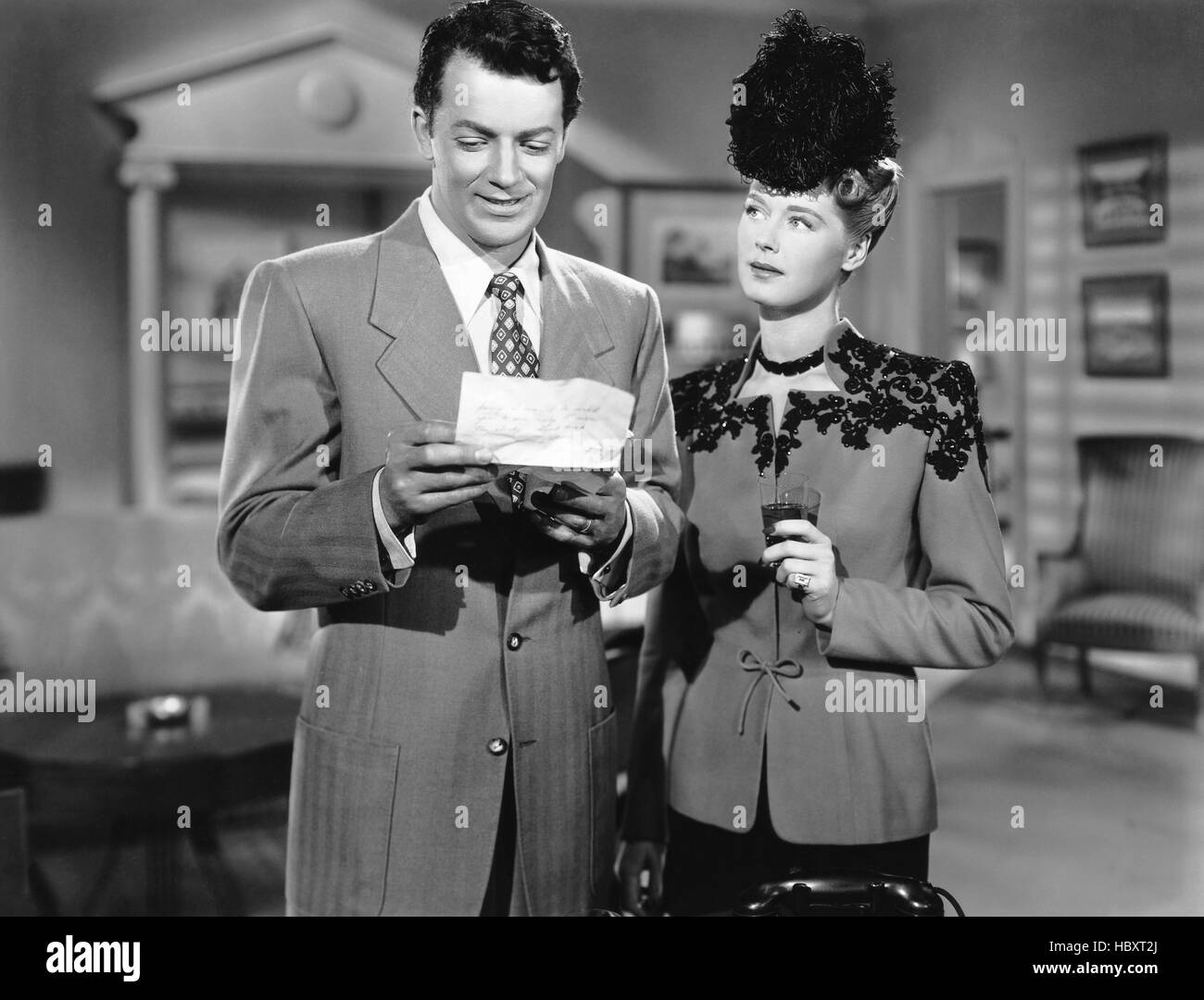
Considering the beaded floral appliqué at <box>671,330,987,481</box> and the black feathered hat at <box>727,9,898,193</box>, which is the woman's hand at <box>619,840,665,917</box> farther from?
the black feathered hat at <box>727,9,898,193</box>

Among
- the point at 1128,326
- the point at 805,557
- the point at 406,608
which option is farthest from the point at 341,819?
the point at 1128,326

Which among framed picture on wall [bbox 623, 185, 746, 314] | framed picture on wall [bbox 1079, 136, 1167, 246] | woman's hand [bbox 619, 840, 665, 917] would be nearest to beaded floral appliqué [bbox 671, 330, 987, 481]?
woman's hand [bbox 619, 840, 665, 917]

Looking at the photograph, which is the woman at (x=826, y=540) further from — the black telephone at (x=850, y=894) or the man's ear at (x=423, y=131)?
the man's ear at (x=423, y=131)

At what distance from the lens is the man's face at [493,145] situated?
1915 mm

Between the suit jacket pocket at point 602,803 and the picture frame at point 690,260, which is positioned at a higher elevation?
the picture frame at point 690,260

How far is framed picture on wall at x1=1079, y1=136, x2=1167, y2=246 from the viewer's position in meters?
3.96

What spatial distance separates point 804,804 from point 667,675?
36 cm

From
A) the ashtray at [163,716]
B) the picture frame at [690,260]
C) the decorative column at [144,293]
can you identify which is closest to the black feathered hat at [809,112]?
the picture frame at [690,260]

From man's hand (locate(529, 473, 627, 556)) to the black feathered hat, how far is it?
67 centimetres

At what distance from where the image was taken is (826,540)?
1976mm

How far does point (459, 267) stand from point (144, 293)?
81.1 inches

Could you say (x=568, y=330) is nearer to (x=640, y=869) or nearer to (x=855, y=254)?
(x=855, y=254)

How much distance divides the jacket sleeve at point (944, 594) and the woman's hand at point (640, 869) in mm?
558
